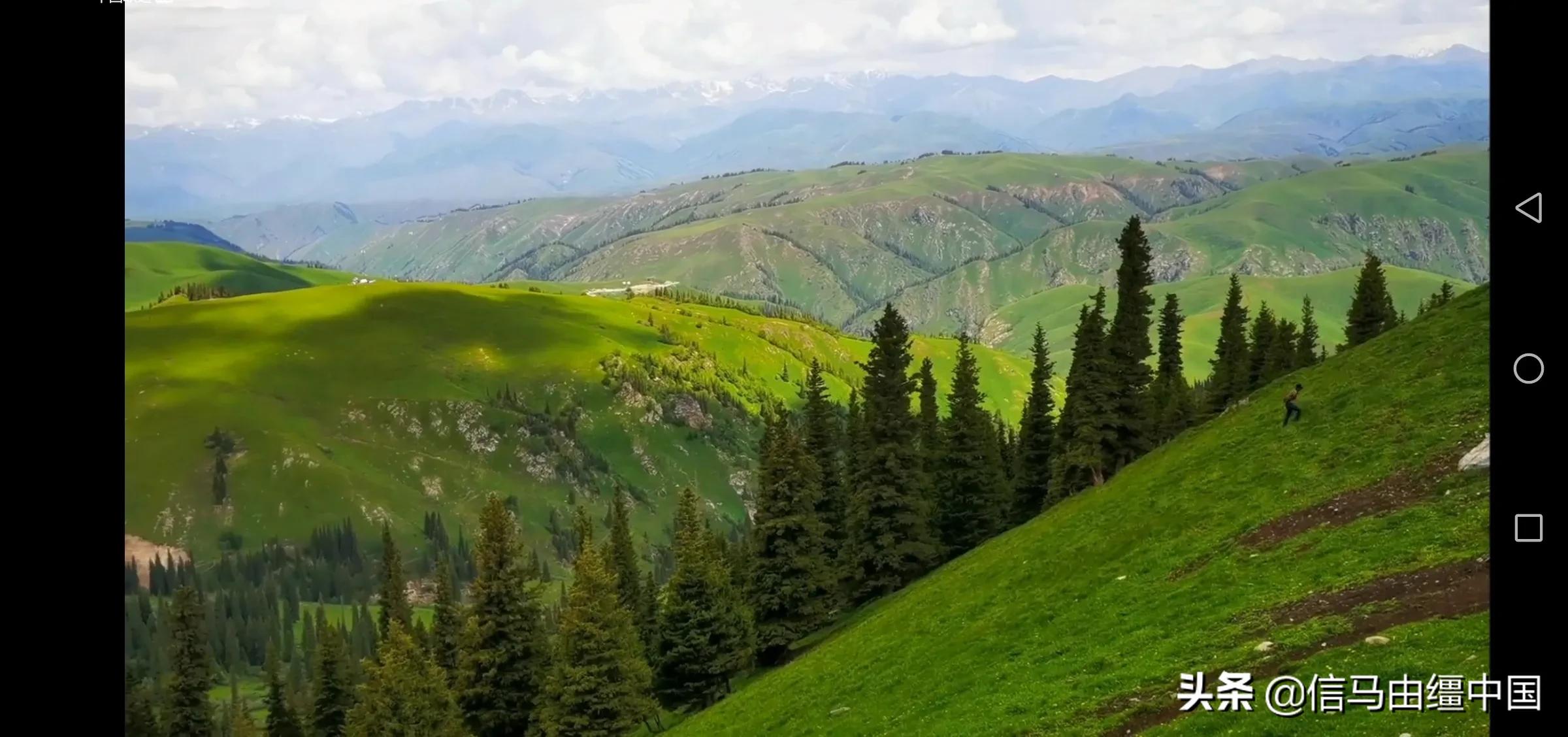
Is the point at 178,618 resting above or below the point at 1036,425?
below

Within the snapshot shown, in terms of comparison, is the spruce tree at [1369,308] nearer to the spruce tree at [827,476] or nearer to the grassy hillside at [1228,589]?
the grassy hillside at [1228,589]

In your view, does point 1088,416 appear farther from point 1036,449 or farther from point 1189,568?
point 1189,568

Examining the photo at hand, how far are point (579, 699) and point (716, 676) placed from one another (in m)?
12.3

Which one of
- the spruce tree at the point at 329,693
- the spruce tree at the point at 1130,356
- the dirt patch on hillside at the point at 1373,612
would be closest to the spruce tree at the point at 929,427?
the spruce tree at the point at 1130,356

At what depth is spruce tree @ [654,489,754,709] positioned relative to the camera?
205 feet

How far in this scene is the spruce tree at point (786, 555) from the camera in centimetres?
6594

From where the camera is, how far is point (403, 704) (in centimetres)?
5422

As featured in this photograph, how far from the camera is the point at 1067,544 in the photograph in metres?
45.4

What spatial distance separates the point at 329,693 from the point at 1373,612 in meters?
83.7

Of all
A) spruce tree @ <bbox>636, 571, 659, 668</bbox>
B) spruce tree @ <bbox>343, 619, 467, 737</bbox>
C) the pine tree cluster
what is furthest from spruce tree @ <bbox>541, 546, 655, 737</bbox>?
spruce tree @ <bbox>636, 571, 659, 668</bbox>
